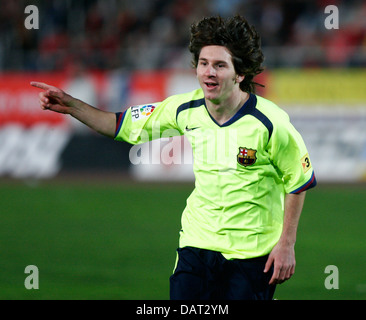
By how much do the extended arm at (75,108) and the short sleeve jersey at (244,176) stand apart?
1.73ft

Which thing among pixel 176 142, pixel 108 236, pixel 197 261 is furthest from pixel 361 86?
pixel 197 261

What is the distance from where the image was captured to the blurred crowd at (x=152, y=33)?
1747 cm

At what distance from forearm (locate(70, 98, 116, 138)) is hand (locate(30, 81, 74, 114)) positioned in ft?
0.14

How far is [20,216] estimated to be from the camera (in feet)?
40.2

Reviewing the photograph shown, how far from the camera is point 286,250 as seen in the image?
179 inches

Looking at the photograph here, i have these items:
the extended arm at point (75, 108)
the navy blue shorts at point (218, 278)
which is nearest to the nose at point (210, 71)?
the extended arm at point (75, 108)

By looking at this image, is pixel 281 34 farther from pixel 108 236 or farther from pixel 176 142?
pixel 108 236

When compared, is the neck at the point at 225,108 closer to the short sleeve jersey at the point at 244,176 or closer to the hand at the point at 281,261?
the short sleeve jersey at the point at 244,176

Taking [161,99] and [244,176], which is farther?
[161,99]

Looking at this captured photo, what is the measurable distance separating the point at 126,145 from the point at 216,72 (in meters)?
12.0

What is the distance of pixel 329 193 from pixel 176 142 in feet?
10.8

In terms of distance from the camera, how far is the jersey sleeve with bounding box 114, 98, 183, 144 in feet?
16.5

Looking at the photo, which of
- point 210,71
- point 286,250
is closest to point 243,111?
point 210,71

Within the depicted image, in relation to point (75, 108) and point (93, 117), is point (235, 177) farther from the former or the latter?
point (75, 108)
